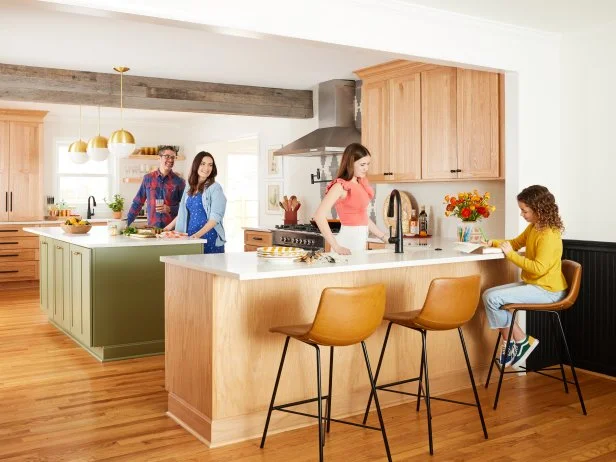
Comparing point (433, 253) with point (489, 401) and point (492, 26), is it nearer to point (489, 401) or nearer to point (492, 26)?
point (489, 401)

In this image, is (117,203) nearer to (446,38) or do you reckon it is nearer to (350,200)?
(350,200)

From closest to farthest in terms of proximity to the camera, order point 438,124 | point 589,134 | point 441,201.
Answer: point 589,134 → point 438,124 → point 441,201

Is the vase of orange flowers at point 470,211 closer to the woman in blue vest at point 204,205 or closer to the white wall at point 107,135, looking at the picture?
the woman in blue vest at point 204,205

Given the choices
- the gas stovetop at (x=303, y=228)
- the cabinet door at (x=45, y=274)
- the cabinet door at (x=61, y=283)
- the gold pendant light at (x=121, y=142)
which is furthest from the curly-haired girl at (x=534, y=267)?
the cabinet door at (x=45, y=274)

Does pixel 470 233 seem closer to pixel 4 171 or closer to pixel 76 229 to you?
pixel 76 229

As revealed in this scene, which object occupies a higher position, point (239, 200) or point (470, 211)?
point (239, 200)

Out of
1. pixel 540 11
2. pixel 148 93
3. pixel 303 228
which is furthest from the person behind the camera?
pixel 303 228

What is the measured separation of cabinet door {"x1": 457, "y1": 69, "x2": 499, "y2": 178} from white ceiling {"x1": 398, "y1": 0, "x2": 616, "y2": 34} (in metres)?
0.55

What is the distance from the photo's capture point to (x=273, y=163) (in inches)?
330

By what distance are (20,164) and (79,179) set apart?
42.9 inches

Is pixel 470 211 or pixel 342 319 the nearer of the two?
pixel 342 319

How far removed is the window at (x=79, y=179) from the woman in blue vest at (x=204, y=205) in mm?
5205

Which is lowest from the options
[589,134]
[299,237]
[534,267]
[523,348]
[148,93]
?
[523,348]

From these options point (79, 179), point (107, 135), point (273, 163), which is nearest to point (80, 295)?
point (273, 163)
